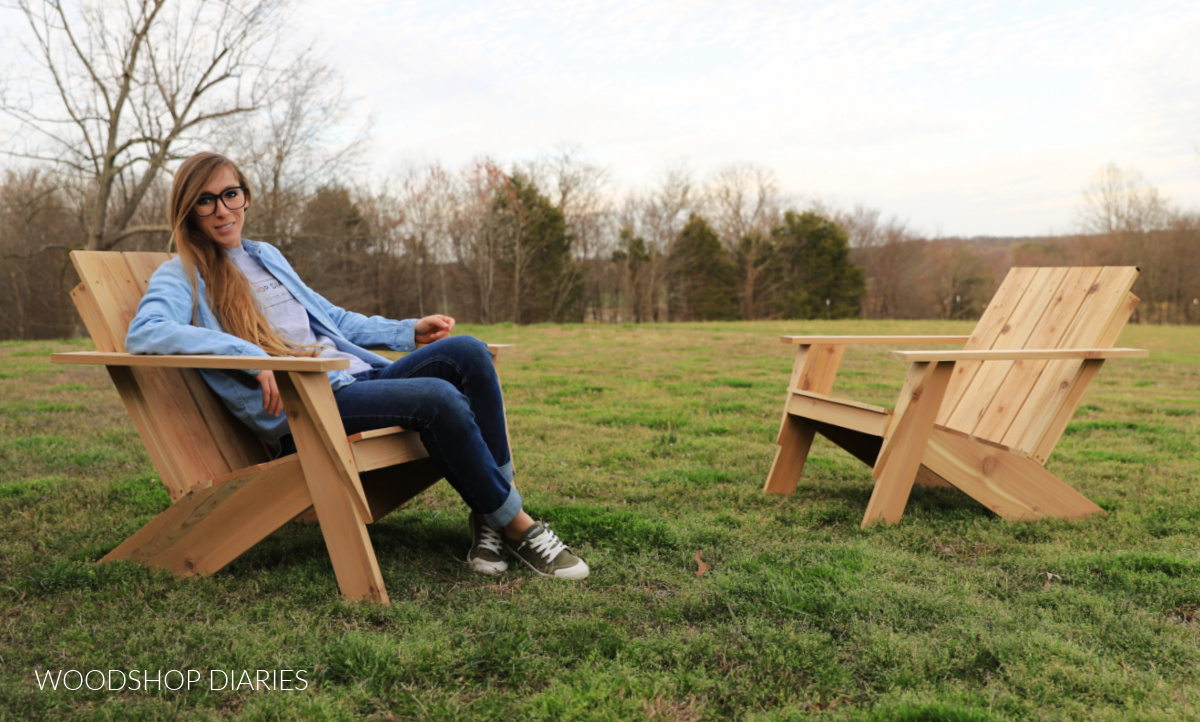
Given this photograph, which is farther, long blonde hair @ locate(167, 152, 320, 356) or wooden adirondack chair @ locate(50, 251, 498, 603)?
long blonde hair @ locate(167, 152, 320, 356)

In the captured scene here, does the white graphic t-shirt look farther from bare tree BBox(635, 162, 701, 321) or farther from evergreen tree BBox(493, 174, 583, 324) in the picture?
bare tree BBox(635, 162, 701, 321)

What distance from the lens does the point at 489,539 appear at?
2395 mm

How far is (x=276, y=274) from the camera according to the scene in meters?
2.55

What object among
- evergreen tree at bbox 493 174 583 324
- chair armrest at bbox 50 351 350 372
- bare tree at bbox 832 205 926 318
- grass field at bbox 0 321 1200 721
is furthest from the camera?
bare tree at bbox 832 205 926 318

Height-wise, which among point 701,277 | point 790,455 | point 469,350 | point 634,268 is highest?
point 634,268

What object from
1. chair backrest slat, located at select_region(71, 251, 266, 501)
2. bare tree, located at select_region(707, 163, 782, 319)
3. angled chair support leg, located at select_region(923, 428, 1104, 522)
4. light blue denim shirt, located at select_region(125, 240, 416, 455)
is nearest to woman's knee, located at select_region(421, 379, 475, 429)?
light blue denim shirt, located at select_region(125, 240, 416, 455)

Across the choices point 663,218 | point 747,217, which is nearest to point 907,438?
point 663,218

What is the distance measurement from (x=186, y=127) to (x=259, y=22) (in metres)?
2.56

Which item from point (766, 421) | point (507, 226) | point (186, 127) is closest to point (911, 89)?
point (766, 421)

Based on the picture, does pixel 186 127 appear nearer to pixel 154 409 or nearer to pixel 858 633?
pixel 154 409

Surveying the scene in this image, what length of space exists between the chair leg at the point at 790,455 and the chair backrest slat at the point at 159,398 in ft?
7.21

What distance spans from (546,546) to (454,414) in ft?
1.75

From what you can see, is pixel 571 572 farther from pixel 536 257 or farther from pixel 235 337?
pixel 536 257

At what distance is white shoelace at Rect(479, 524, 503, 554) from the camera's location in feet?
7.80
